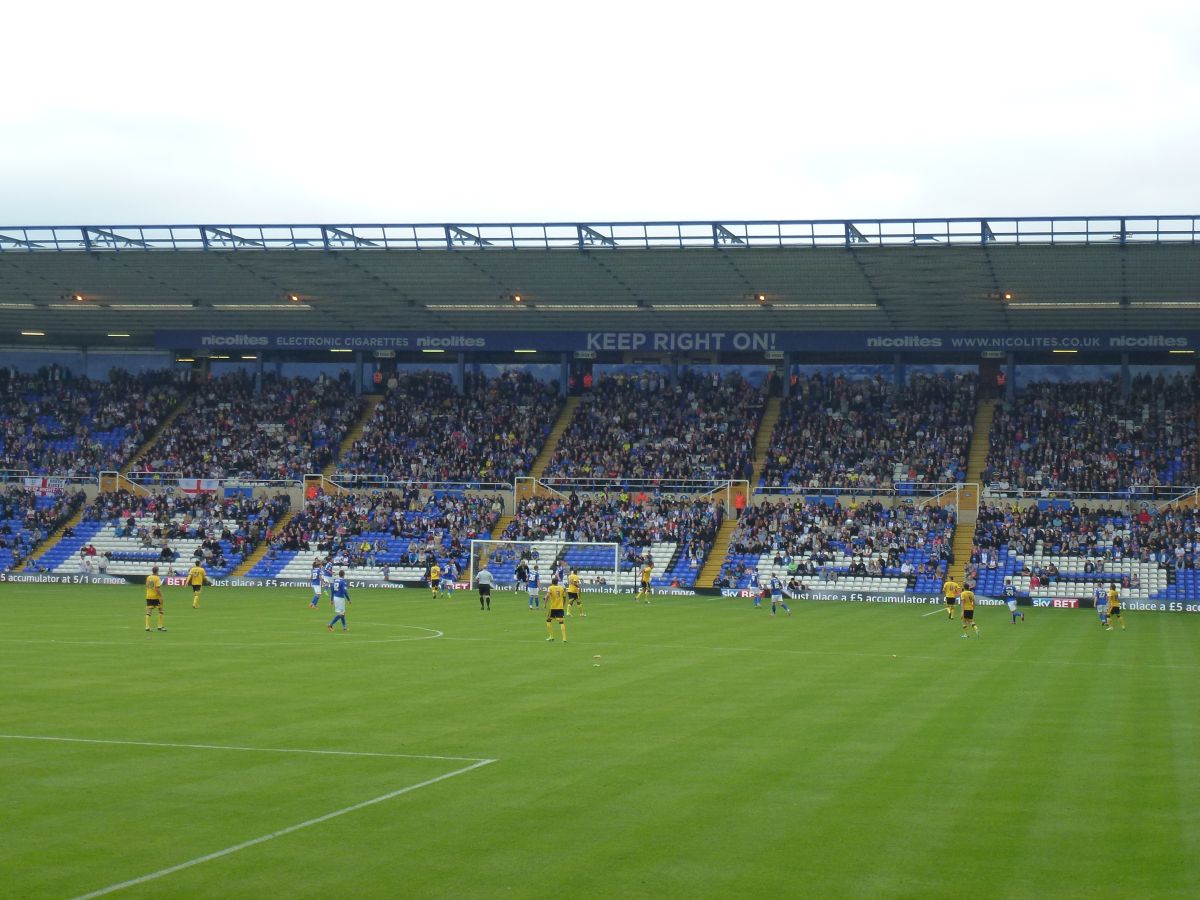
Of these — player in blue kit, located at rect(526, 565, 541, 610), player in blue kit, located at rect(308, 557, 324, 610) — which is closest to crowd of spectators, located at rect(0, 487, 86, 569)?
player in blue kit, located at rect(308, 557, 324, 610)

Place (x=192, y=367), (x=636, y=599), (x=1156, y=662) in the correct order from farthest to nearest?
1. (x=192, y=367)
2. (x=636, y=599)
3. (x=1156, y=662)

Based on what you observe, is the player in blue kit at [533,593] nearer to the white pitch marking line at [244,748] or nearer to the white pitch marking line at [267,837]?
the white pitch marking line at [244,748]

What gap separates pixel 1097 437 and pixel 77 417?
5898 cm

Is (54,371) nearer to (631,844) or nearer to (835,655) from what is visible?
(835,655)

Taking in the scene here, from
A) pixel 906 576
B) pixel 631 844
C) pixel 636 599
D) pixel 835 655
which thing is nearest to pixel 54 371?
pixel 636 599

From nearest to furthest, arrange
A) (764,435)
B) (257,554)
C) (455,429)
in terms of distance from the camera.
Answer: (257,554) → (764,435) → (455,429)

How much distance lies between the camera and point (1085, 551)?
201ft

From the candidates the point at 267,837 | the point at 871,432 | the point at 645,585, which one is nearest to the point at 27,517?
the point at 645,585

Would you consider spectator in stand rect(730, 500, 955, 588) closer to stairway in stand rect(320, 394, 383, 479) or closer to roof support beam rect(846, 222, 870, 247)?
roof support beam rect(846, 222, 870, 247)

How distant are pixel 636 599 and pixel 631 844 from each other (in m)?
44.8

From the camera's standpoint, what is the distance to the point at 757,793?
52.0ft

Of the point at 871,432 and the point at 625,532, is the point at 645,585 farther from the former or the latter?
the point at 871,432

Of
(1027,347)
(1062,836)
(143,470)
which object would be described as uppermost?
(1027,347)

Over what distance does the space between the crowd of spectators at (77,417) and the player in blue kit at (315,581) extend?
768 inches
